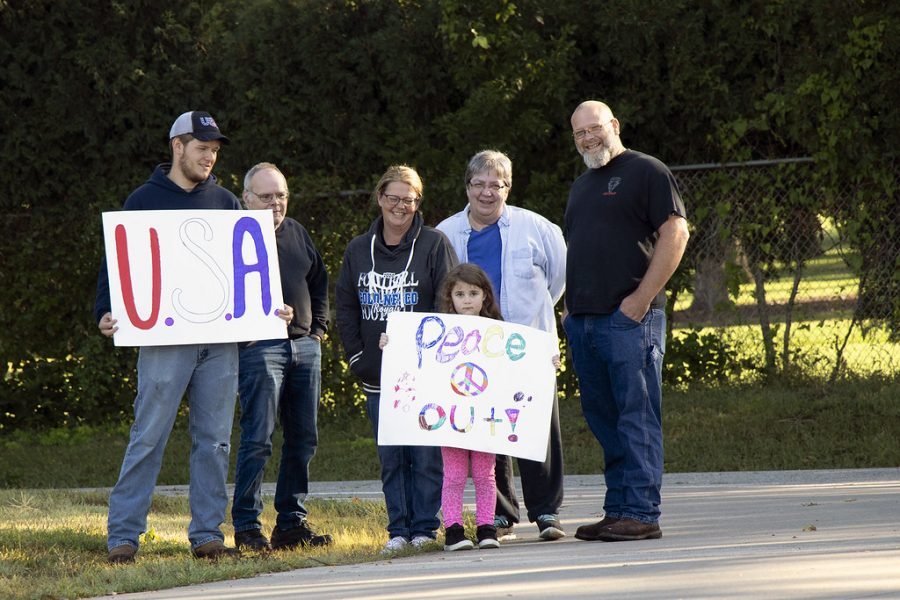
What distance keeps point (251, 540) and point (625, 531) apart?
1.96 metres

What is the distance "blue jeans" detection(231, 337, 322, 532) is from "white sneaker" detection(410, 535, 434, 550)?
2.73 feet

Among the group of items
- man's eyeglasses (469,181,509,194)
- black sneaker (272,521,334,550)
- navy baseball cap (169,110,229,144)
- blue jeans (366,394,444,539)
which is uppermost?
navy baseball cap (169,110,229,144)

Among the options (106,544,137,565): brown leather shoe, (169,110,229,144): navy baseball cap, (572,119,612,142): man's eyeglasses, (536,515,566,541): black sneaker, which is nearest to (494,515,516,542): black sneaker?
Answer: (536,515,566,541): black sneaker

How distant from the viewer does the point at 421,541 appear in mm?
6816

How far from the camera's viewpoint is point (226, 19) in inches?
502

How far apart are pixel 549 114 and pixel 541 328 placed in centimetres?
501

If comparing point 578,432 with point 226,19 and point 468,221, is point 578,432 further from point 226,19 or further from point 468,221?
point 226,19

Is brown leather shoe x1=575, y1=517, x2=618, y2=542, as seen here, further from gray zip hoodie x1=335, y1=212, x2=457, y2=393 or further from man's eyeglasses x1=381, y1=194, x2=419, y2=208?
man's eyeglasses x1=381, y1=194, x2=419, y2=208

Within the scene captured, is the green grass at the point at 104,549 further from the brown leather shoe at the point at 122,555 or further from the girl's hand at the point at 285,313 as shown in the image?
the girl's hand at the point at 285,313

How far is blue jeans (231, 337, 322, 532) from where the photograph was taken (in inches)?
281

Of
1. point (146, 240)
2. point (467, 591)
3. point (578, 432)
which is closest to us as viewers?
point (467, 591)

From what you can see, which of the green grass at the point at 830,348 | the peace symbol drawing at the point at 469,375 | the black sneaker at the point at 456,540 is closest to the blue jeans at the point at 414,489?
Answer: the black sneaker at the point at 456,540

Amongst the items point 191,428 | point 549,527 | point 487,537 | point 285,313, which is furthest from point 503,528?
point 191,428

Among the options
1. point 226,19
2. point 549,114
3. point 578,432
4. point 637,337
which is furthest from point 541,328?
point 226,19
